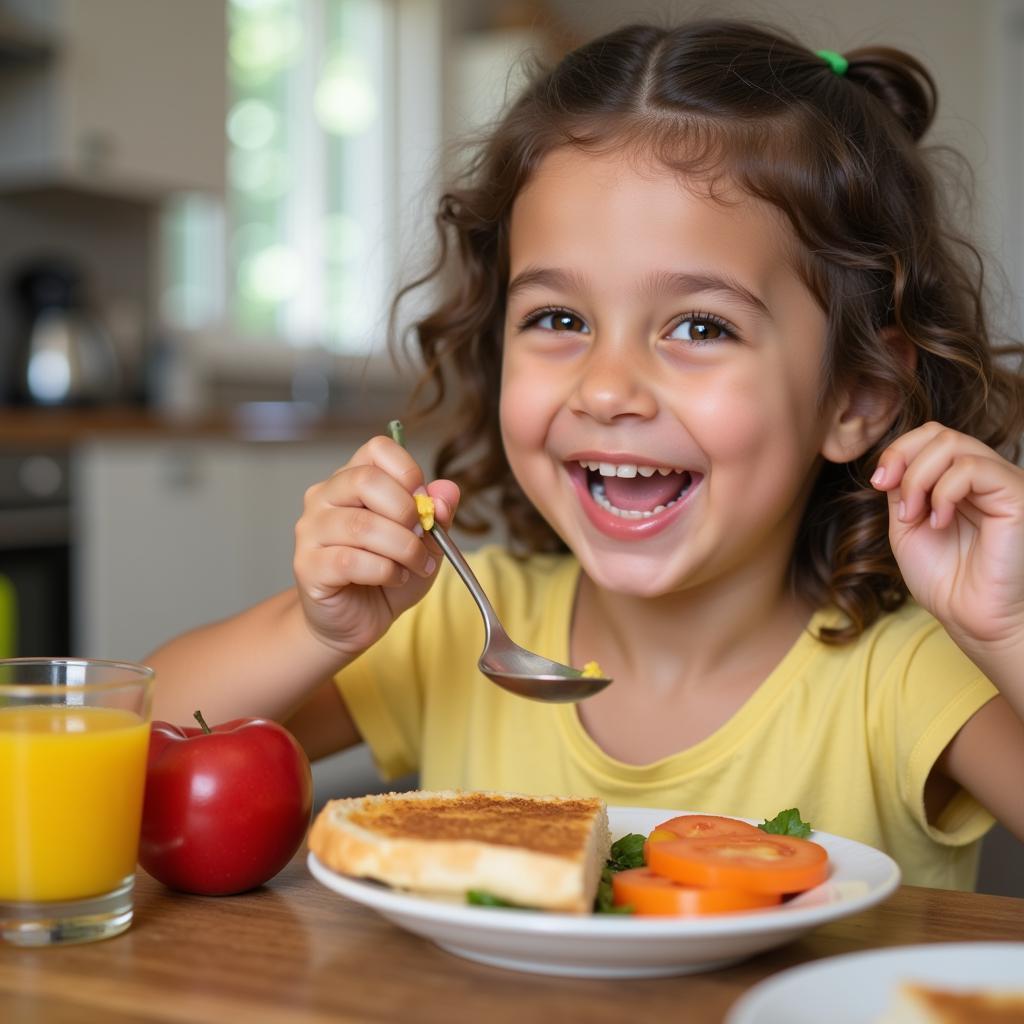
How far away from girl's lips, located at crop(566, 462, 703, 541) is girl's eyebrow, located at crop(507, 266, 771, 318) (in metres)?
0.15

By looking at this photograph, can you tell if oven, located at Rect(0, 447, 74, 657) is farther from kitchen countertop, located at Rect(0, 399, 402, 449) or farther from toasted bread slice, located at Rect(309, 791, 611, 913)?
toasted bread slice, located at Rect(309, 791, 611, 913)

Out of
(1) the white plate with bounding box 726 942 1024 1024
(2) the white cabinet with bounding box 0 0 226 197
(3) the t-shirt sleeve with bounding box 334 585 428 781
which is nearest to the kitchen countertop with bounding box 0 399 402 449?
(2) the white cabinet with bounding box 0 0 226 197

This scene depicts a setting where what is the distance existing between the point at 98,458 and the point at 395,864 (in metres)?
2.71

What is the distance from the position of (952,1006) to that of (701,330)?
2.31 ft

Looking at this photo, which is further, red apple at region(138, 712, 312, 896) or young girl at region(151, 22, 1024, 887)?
young girl at region(151, 22, 1024, 887)

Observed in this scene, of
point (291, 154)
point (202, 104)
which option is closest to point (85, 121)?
point (202, 104)

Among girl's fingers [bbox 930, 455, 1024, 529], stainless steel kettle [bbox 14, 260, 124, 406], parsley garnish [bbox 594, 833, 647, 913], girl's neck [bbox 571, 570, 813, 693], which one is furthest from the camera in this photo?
stainless steel kettle [bbox 14, 260, 124, 406]

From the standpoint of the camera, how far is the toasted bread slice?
64 centimetres

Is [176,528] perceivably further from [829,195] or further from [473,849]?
[473,849]

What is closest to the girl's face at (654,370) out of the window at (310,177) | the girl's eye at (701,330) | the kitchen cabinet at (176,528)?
the girl's eye at (701,330)

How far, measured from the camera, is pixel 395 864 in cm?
66

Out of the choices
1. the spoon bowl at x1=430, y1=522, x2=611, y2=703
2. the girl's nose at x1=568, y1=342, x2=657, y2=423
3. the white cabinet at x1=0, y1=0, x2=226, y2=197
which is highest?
the white cabinet at x1=0, y1=0, x2=226, y2=197

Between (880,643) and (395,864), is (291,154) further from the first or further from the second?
(395,864)

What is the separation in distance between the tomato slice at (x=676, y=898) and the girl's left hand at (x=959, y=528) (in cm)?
34
